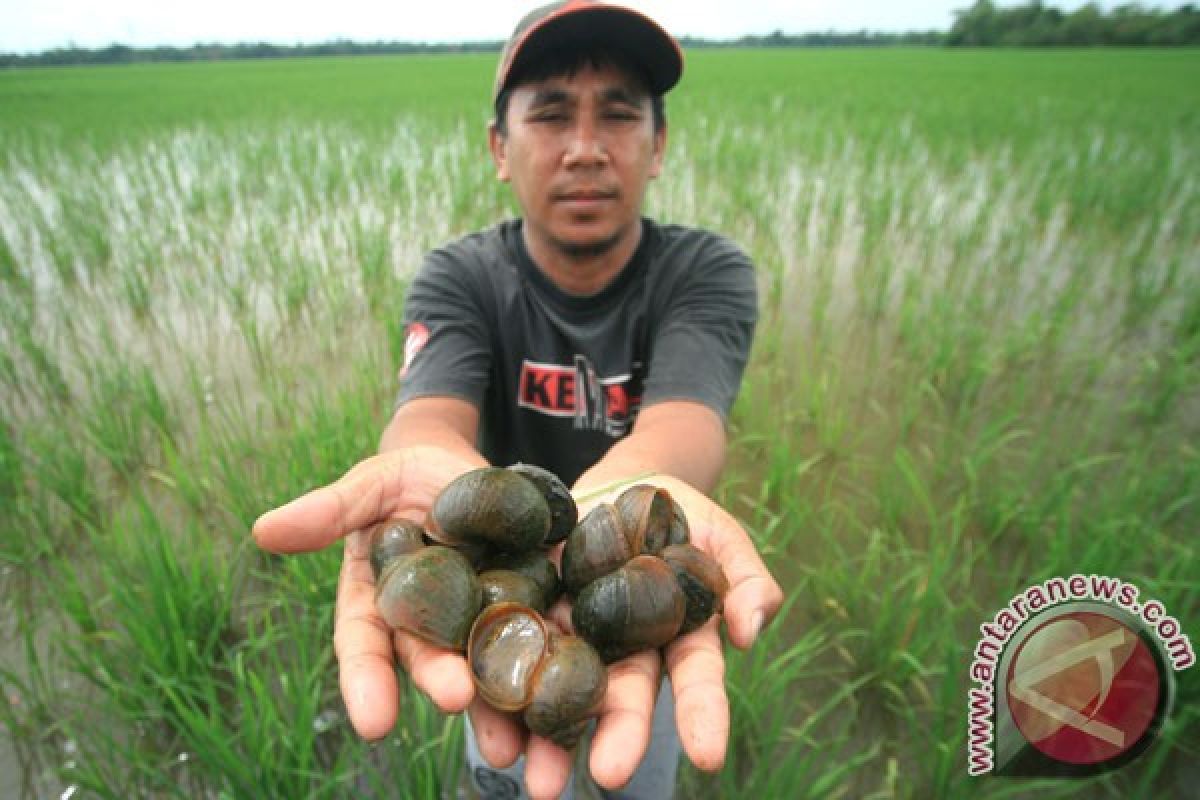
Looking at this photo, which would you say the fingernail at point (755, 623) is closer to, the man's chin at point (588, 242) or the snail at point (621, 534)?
the snail at point (621, 534)

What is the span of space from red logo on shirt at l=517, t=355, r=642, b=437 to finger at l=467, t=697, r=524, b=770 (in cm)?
104

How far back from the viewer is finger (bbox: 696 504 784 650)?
97 cm

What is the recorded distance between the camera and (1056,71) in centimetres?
1586

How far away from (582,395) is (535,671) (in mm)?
1080

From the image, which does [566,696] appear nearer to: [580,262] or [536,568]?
[536,568]

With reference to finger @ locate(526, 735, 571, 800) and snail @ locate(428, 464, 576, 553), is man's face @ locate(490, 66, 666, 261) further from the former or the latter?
finger @ locate(526, 735, 571, 800)

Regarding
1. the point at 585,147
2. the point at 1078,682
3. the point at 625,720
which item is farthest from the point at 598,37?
the point at 1078,682

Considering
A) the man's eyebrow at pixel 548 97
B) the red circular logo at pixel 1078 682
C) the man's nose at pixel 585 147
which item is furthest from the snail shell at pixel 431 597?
the man's eyebrow at pixel 548 97

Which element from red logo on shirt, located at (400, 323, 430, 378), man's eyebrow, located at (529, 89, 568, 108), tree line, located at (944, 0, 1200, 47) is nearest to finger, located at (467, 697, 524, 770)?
red logo on shirt, located at (400, 323, 430, 378)

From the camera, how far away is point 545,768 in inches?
35.6

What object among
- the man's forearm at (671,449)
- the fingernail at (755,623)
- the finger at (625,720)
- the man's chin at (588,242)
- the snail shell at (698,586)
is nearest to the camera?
the finger at (625,720)

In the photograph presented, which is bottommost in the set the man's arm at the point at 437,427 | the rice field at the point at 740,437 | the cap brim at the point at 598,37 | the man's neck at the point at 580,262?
the rice field at the point at 740,437

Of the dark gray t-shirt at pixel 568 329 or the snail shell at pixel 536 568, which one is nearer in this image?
the snail shell at pixel 536 568

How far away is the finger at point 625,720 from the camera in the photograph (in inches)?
32.7
